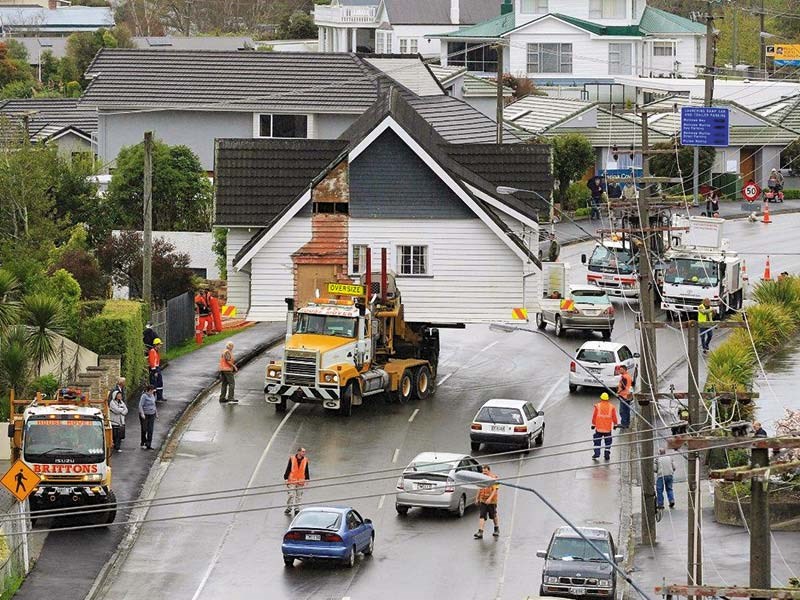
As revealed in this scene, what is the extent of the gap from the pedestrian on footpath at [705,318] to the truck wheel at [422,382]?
9.23 m

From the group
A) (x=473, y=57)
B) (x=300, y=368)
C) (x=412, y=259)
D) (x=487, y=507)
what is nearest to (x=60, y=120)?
(x=473, y=57)

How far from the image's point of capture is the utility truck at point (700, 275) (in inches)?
2618

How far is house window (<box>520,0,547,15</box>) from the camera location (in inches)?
5049

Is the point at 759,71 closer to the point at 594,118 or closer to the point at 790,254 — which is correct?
the point at 594,118

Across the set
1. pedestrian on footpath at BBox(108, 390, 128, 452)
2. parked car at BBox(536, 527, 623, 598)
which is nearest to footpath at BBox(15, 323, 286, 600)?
pedestrian on footpath at BBox(108, 390, 128, 452)

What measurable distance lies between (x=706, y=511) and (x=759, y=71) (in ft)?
297

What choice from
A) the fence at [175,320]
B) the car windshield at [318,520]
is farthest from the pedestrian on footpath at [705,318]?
the car windshield at [318,520]

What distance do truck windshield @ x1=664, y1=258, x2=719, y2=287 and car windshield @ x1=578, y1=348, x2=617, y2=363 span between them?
12312mm

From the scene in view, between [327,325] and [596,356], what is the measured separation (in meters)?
8.71

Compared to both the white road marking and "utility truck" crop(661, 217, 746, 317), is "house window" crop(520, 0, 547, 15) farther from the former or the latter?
the white road marking

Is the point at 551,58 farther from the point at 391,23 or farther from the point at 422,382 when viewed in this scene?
the point at 422,382

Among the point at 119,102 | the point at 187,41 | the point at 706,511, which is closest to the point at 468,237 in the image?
the point at 706,511

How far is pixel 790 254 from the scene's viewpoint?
259 ft

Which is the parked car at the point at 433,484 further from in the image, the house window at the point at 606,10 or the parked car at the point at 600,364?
the house window at the point at 606,10
